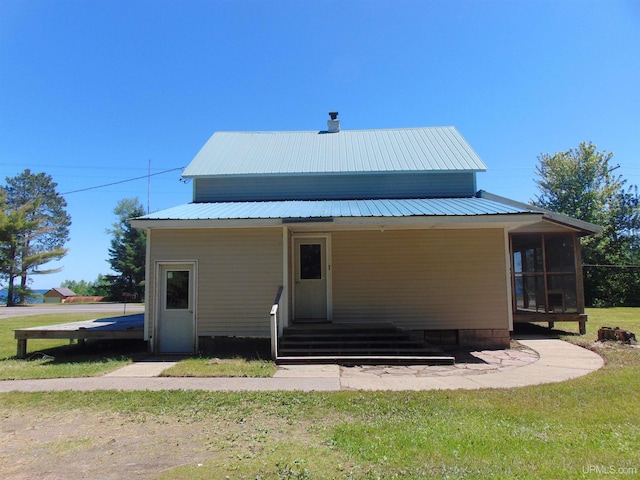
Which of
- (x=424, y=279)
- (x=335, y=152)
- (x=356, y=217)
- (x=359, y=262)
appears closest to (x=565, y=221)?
(x=424, y=279)

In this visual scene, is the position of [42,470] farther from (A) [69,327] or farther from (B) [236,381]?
(A) [69,327]

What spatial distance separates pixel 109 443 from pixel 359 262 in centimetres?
718

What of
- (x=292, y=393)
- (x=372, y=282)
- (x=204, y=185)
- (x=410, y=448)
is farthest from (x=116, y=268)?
(x=410, y=448)

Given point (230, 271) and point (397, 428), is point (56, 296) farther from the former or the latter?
point (397, 428)

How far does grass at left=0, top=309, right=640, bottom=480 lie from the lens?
136 inches

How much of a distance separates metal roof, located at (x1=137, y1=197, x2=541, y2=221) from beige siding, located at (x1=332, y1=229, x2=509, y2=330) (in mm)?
728

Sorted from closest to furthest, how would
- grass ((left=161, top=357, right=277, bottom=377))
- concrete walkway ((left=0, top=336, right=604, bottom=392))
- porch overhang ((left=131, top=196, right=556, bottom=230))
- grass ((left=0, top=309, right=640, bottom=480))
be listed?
1. grass ((left=0, top=309, right=640, bottom=480))
2. concrete walkway ((left=0, top=336, right=604, bottom=392))
3. grass ((left=161, top=357, right=277, bottom=377))
4. porch overhang ((left=131, top=196, right=556, bottom=230))

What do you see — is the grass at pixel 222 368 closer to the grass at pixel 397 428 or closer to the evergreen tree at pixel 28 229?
the grass at pixel 397 428

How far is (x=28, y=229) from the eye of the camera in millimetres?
39375

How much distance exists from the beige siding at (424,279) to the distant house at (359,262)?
0.03 meters

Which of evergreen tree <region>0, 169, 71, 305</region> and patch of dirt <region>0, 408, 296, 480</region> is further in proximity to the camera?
evergreen tree <region>0, 169, 71, 305</region>

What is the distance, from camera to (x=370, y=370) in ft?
25.2

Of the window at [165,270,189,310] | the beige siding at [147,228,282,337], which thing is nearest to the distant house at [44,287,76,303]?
the window at [165,270,189,310]

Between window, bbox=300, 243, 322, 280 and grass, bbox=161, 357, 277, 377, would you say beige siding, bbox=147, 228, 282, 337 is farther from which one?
window, bbox=300, 243, 322, 280
